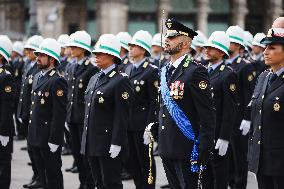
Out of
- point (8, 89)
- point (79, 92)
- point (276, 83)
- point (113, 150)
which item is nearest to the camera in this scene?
point (276, 83)

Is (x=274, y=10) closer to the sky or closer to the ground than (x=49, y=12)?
closer to the sky

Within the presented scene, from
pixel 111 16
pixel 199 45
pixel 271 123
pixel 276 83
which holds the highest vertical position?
pixel 111 16

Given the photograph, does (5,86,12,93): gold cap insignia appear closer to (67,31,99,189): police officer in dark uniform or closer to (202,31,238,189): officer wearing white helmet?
(67,31,99,189): police officer in dark uniform

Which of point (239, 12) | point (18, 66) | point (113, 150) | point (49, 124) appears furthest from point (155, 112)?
point (239, 12)

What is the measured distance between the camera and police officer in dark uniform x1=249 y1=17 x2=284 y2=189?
19.5 ft

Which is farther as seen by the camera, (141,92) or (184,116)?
(141,92)

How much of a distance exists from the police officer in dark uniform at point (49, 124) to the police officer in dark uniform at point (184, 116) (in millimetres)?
2155

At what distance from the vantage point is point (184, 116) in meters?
6.51

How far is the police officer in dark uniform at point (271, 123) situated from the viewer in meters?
5.96

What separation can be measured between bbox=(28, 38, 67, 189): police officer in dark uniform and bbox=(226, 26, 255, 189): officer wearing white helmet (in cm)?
265

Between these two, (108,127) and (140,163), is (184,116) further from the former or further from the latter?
(140,163)

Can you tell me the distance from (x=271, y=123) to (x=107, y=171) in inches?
89.4

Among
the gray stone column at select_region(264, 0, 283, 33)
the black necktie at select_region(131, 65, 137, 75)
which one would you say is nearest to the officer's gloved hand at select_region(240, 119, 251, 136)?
the black necktie at select_region(131, 65, 137, 75)

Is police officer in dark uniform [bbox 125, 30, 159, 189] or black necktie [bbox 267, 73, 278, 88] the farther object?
police officer in dark uniform [bbox 125, 30, 159, 189]
